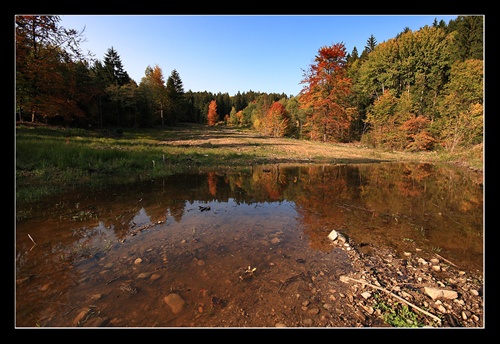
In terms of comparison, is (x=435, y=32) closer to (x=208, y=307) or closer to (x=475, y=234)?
(x=475, y=234)

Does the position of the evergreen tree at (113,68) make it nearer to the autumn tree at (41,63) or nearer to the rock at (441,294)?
the autumn tree at (41,63)

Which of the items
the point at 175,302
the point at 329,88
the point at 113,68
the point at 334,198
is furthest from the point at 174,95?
the point at 175,302

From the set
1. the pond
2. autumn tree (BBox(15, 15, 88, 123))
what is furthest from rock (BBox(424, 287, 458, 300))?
autumn tree (BBox(15, 15, 88, 123))

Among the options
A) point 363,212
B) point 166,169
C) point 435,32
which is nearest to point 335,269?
point 363,212

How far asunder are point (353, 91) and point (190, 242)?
4462 centimetres

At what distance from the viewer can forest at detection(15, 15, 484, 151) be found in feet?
48.0

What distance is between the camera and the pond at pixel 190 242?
88.0 inches

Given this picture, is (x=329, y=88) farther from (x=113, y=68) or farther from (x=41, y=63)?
(x=113, y=68)

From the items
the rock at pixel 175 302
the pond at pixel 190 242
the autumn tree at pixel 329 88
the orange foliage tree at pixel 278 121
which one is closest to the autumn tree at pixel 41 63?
the pond at pixel 190 242

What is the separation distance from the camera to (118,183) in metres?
7.80

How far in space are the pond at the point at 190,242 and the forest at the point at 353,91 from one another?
13079 mm

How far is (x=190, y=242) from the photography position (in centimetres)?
364

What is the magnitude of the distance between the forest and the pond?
13.1 m
